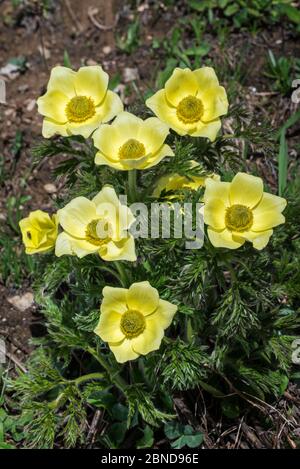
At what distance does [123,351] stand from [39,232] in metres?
0.48

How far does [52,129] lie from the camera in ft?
6.36

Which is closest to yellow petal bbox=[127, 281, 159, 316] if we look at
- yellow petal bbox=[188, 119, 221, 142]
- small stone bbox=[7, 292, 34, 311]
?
yellow petal bbox=[188, 119, 221, 142]

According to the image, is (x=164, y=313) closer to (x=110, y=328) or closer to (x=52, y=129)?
(x=110, y=328)

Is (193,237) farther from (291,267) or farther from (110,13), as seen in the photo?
(110,13)

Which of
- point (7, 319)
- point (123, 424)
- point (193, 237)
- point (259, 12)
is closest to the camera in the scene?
point (193, 237)

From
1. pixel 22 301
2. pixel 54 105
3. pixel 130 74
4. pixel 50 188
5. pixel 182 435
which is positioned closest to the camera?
pixel 54 105

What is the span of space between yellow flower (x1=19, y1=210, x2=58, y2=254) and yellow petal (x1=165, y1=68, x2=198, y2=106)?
48 centimetres

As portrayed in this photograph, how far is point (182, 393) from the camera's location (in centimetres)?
227

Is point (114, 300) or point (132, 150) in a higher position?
point (132, 150)

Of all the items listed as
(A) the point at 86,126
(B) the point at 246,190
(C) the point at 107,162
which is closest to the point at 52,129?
(A) the point at 86,126

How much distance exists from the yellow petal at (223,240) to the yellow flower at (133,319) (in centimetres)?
19

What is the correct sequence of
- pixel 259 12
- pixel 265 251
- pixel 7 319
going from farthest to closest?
1. pixel 259 12
2. pixel 7 319
3. pixel 265 251
